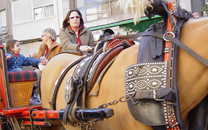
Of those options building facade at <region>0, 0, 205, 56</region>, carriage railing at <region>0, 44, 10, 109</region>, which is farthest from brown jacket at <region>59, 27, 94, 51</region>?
building facade at <region>0, 0, 205, 56</region>

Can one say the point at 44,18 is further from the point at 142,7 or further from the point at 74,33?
the point at 142,7

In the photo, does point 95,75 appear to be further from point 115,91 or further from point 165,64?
point 165,64

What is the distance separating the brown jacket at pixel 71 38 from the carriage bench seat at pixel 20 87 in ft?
2.08

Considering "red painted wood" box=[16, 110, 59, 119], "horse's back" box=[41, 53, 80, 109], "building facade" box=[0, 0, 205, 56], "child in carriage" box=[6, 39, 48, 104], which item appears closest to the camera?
"red painted wood" box=[16, 110, 59, 119]

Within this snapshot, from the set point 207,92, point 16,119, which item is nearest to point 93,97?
point 207,92

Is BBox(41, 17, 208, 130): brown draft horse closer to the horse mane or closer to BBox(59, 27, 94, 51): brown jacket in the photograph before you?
the horse mane

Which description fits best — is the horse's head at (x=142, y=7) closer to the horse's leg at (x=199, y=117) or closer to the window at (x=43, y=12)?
the horse's leg at (x=199, y=117)

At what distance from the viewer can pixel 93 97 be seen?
2123mm

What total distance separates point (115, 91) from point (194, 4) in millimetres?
6927

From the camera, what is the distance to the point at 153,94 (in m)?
1.54

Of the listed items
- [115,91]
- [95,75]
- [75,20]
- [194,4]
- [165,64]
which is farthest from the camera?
[194,4]

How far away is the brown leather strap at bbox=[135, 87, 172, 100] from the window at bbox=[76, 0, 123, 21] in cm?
864

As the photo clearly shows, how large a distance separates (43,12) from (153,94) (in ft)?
37.8

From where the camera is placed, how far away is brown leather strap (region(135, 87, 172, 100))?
1.50 metres
